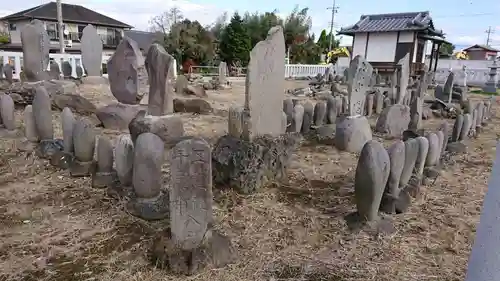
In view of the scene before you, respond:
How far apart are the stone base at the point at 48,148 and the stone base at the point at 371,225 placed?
3.64m

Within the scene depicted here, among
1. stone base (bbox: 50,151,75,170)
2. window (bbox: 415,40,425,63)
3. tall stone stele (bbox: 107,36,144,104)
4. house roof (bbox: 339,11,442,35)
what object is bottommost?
stone base (bbox: 50,151,75,170)

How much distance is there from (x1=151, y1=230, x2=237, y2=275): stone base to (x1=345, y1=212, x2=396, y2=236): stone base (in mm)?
1101

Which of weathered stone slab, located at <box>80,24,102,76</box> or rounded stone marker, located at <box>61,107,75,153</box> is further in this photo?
weathered stone slab, located at <box>80,24,102,76</box>

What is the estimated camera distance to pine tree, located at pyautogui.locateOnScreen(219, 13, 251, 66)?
26.2 m

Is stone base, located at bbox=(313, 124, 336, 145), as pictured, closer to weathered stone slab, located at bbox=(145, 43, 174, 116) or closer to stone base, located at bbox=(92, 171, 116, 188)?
weathered stone slab, located at bbox=(145, 43, 174, 116)

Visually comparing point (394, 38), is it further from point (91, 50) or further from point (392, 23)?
point (91, 50)

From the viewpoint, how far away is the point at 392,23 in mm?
20188

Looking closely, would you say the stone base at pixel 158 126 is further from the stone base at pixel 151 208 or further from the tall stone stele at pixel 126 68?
the stone base at pixel 151 208

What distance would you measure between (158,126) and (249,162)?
6.38 feet

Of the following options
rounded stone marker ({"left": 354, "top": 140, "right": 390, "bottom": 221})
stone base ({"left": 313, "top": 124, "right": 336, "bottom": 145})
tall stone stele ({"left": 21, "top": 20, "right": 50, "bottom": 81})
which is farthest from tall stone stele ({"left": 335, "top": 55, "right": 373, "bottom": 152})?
tall stone stele ({"left": 21, "top": 20, "right": 50, "bottom": 81})

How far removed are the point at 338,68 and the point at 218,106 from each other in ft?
52.2

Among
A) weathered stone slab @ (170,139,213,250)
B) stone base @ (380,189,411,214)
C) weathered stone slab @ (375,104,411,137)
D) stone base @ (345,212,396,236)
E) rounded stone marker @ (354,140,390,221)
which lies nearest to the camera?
weathered stone slab @ (170,139,213,250)

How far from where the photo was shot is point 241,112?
4074 millimetres

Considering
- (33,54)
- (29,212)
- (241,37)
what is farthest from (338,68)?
(29,212)
